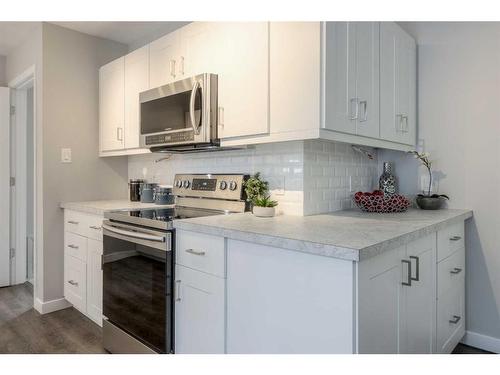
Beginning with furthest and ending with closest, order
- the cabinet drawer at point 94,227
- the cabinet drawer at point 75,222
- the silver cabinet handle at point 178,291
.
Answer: the cabinet drawer at point 75,222, the cabinet drawer at point 94,227, the silver cabinet handle at point 178,291

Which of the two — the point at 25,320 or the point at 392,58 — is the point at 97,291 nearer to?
the point at 25,320

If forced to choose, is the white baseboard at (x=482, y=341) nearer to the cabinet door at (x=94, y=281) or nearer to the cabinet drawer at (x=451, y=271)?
the cabinet drawer at (x=451, y=271)

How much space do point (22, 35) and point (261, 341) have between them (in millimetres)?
3162

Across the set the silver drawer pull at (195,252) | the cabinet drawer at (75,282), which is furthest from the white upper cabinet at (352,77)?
the cabinet drawer at (75,282)

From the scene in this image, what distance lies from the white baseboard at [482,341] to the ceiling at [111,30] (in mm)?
2955

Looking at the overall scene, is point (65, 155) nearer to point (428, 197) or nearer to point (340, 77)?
point (340, 77)

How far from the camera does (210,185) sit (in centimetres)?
245

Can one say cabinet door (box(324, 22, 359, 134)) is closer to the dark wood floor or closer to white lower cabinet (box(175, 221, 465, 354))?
white lower cabinet (box(175, 221, 465, 354))

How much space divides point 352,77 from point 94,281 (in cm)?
207

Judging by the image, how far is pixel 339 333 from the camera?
3.84ft

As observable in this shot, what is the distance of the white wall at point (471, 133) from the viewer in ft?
6.93

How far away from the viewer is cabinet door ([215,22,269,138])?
1.82 meters

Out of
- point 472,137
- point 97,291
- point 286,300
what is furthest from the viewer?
point 97,291
